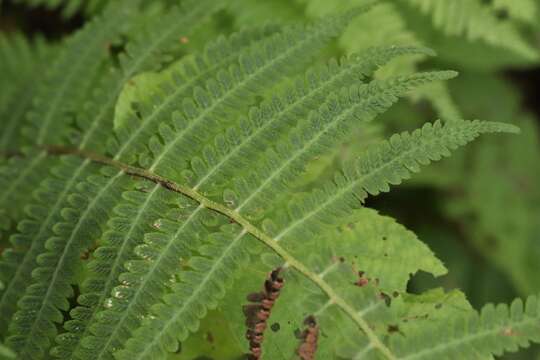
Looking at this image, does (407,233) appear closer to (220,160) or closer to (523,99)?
(220,160)

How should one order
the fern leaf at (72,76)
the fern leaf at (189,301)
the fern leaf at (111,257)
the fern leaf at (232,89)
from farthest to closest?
1. the fern leaf at (72,76)
2. the fern leaf at (232,89)
3. the fern leaf at (111,257)
4. the fern leaf at (189,301)

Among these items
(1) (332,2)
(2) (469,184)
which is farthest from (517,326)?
(2) (469,184)

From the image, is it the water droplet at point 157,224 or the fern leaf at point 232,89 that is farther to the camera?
the fern leaf at point 232,89

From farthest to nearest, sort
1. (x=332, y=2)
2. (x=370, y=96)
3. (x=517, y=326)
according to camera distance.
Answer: (x=332, y=2), (x=370, y=96), (x=517, y=326)

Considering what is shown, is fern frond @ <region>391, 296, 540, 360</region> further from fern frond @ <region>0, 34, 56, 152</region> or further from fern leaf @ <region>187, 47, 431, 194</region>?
fern frond @ <region>0, 34, 56, 152</region>

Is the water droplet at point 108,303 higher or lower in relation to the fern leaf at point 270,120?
lower

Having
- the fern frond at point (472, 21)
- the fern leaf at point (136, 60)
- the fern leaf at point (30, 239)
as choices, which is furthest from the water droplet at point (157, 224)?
the fern frond at point (472, 21)

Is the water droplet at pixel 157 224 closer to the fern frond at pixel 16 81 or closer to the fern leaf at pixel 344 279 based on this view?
the fern leaf at pixel 344 279
